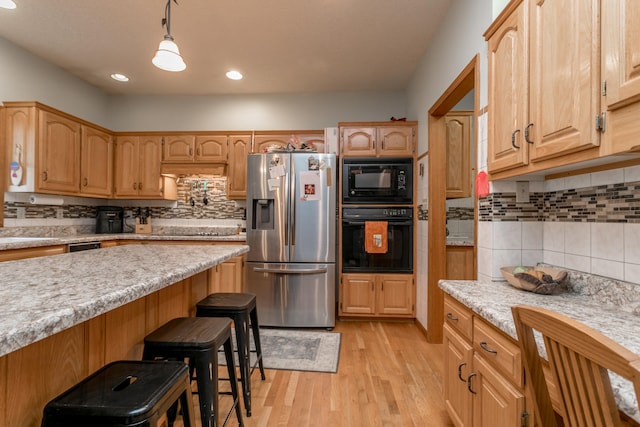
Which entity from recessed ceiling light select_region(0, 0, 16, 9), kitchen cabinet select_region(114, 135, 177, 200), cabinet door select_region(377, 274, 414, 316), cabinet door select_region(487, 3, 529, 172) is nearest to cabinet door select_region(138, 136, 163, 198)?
kitchen cabinet select_region(114, 135, 177, 200)

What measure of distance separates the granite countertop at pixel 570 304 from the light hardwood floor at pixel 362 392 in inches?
33.9

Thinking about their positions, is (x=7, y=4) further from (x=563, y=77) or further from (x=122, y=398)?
(x=563, y=77)

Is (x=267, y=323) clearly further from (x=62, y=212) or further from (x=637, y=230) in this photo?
(x=637, y=230)

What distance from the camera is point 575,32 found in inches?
44.9

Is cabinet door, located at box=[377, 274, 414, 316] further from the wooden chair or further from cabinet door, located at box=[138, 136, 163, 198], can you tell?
cabinet door, located at box=[138, 136, 163, 198]

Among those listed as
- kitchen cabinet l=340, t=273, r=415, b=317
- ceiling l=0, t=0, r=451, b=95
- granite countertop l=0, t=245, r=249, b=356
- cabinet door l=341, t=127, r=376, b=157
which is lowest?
kitchen cabinet l=340, t=273, r=415, b=317

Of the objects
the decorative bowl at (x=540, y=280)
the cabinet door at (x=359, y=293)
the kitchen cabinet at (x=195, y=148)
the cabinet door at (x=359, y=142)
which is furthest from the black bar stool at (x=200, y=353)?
the kitchen cabinet at (x=195, y=148)

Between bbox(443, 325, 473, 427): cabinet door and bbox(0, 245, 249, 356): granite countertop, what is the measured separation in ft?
4.07

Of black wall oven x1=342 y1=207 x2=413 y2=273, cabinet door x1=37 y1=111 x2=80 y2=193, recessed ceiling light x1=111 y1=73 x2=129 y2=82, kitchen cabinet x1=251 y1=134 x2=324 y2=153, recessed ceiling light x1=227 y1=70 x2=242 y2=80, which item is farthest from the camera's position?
kitchen cabinet x1=251 y1=134 x2=324 y2=153

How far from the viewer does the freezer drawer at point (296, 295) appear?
3289 mm

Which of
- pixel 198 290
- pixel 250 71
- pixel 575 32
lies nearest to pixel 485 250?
pixel 575 32

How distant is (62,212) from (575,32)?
4.65m

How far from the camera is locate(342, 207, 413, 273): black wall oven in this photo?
11.1ft

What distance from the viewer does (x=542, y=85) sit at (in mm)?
1321
